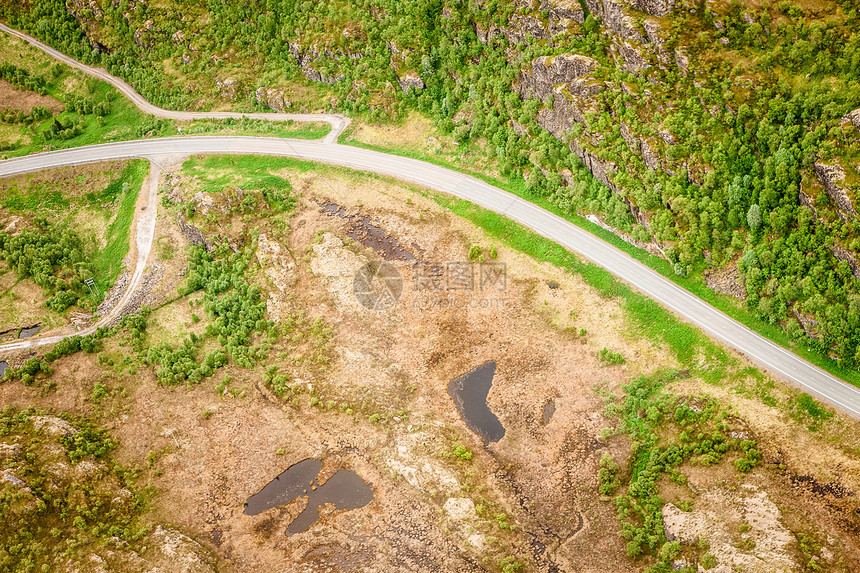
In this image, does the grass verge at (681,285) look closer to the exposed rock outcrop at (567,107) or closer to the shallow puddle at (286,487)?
the exposed rock outcrop at (567,107)

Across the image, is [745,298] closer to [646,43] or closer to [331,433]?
[646,43]

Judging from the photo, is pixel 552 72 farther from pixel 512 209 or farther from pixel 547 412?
pixel 547 412

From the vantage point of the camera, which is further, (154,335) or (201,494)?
(154,335)

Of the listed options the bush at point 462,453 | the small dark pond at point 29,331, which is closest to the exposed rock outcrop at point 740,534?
the bush at point 462,453

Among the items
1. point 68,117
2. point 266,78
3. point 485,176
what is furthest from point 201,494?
point 68,117

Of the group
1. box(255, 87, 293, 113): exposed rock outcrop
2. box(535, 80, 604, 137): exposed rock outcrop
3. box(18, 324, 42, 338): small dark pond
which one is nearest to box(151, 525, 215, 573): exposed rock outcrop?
box(18, 324, 42, 338): small dark pond

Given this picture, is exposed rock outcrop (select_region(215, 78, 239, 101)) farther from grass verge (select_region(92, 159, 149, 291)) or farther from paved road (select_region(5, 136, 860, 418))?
grass verge (select_region(92, 159, 149, 291))
